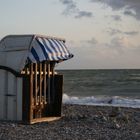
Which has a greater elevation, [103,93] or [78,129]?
[103,93]

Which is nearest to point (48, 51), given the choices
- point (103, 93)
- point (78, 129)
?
point (78, 129)

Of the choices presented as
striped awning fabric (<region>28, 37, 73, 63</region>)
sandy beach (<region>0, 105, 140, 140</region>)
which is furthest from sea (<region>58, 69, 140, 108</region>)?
striped awning fabric (<region>28, 37, 73, 63</region>)

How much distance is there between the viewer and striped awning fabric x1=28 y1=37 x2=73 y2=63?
44.2ft

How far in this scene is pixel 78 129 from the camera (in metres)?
12.8

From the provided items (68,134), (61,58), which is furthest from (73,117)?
(68,134)

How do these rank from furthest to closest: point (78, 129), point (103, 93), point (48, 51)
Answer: point (103, 93) < point (48, 51) < point (78, 129)

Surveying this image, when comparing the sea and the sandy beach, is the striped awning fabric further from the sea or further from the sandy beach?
the sea

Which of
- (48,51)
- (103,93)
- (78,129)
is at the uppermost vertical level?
(48,51)

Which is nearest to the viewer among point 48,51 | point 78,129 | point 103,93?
point 78,129

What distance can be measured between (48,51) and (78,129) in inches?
91.4

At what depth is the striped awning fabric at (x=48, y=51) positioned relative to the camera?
1348 cm

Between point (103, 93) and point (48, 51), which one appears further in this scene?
point (103, 93)

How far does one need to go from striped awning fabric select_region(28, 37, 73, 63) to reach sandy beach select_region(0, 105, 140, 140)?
1711 mm

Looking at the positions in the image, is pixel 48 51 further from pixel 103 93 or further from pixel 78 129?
pixel 103 93
